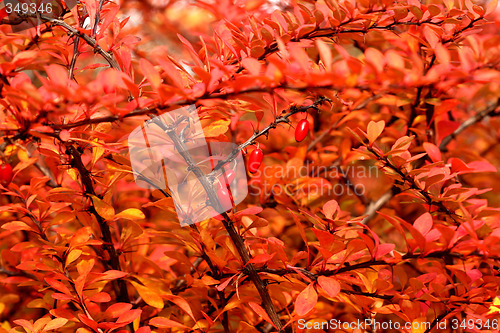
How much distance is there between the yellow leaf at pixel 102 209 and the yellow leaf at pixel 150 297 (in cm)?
15

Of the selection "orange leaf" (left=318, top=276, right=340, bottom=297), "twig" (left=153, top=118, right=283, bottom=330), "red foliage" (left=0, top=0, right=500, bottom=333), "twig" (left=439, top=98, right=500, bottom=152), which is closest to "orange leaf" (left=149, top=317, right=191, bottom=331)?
"red foliage" (left=0, top=0, right=500, bottom=333)

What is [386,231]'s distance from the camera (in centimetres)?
133

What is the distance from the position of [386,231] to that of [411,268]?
0.56ft

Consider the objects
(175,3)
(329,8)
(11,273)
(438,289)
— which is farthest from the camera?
(175,3)

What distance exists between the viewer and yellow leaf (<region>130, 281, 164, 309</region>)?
0.78 meters

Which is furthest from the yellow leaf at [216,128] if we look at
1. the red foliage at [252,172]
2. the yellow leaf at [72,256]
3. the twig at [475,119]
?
the twig at [475,119]

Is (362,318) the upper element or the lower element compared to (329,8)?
lower

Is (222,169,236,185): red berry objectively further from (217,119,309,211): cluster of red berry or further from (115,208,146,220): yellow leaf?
(115,208,146,220): yellow leaf

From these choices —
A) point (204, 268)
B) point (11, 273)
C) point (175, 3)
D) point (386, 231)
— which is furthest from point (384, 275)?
point (175, 3)

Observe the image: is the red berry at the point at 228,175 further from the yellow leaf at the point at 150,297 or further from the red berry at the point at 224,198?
the yellow leaf at the point at 150,297

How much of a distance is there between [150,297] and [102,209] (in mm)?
Answer: 196

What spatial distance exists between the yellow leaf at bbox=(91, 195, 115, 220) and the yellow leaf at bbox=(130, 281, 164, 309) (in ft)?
0.49

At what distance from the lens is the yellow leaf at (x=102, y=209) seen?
0.79 m

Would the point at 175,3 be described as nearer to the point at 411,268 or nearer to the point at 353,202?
the point at 353,202
